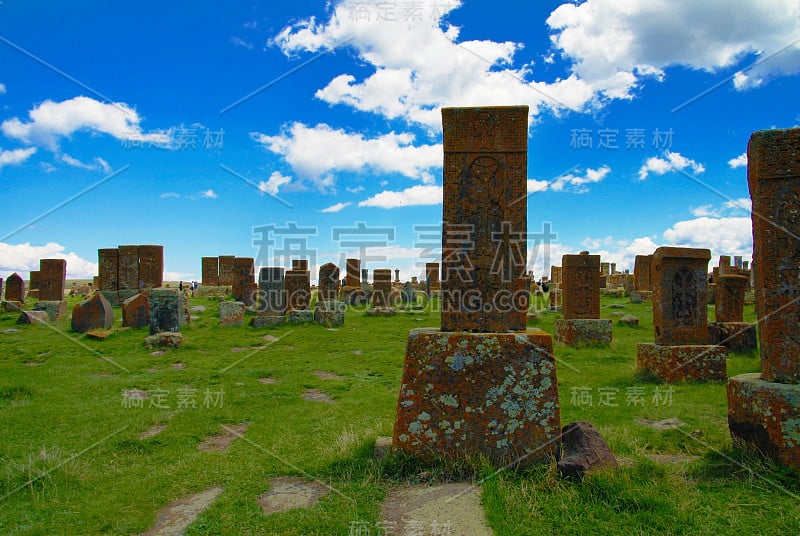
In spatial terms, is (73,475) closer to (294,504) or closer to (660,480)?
(294,504)

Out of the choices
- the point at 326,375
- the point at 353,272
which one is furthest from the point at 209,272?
the point at 326,375

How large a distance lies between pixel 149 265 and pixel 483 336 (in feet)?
61.0

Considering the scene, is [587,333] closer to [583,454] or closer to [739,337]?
[739,337]

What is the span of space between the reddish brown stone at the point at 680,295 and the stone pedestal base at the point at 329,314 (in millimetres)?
9065

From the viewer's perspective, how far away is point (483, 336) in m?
3.54

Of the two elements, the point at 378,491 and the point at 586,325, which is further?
the point at 586,325

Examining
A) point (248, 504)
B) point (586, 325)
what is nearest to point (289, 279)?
point (586, 325)

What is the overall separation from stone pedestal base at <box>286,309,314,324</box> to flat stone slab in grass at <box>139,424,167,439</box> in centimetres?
913

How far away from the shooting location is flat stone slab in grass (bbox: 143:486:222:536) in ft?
9.81

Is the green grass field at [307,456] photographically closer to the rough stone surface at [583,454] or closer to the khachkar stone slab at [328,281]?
the rough stone surface at [583,454]

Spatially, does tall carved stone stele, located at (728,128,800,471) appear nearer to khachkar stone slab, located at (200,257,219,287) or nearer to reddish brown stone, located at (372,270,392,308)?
reddish brown stone, located at (372,270,392,308)

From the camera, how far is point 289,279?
51.7 feet

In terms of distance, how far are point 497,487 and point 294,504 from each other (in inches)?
52.2

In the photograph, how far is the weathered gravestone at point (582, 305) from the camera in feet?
35.8
